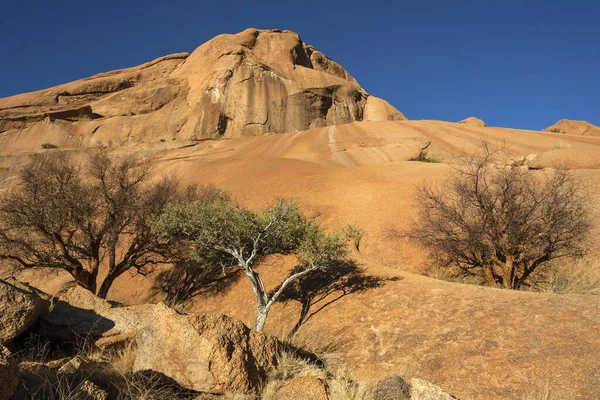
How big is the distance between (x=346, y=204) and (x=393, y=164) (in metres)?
7.25

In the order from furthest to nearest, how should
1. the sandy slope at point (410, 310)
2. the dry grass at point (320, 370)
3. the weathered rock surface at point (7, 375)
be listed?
1. the sandy slope at point (410, 310)
2. the dry grass at point (320, 370)
3. the weathered rock surface at point (7, 375)

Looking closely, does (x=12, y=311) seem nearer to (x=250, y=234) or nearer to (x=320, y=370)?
(x=320, y=370)

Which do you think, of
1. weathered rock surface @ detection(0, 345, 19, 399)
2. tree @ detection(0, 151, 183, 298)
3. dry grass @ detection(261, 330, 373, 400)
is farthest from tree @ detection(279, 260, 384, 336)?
weathered rock surface @ detection(0, 345, 19, 399)

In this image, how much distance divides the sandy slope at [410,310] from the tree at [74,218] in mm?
2851

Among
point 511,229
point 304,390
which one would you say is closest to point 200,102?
point 511,229

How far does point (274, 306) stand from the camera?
11.4 metres

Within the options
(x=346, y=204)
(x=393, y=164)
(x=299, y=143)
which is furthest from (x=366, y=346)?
(x=299, y=143)

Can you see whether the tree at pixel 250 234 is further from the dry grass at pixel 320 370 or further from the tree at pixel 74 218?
the tree at pixel 74 218

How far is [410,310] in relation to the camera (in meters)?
8.85

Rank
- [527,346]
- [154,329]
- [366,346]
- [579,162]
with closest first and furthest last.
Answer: [154,329] → [527,346] → [366,346] → [579,162]

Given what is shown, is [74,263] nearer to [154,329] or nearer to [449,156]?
[154,329]

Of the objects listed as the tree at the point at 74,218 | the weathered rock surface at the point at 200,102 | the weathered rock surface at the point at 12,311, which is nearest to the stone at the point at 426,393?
the weathered rock surface at the point at 12,311

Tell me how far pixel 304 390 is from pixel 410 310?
5.14 meters

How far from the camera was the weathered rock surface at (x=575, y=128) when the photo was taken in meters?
45.6
